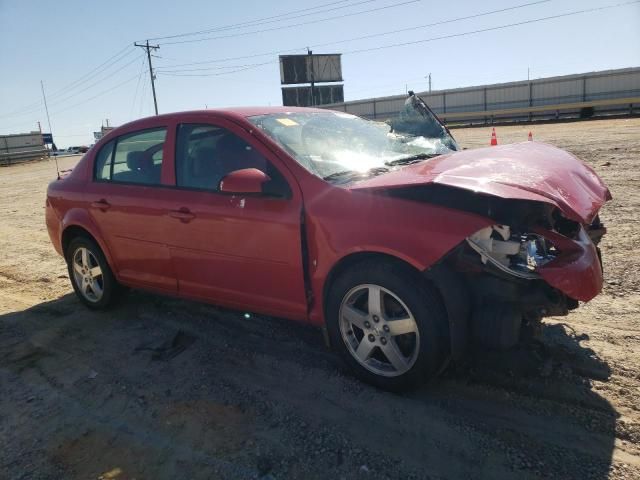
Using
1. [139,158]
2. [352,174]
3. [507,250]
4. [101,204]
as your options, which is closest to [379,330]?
[507,250]

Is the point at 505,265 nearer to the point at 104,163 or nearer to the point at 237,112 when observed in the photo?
the point at 237,112

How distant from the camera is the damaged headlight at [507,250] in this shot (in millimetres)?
2803

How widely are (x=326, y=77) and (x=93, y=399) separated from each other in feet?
181

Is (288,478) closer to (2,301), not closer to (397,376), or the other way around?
(397,376)

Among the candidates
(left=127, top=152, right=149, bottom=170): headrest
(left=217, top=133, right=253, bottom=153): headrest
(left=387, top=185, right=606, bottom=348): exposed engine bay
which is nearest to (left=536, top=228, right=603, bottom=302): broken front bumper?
(left=387, top=185, right=606, bottom=348): exposed engine bay

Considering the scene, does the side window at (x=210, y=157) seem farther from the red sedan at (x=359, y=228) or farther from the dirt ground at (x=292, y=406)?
the dirt ground at (x=292, y=406)

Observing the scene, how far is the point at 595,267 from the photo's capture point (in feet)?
8.98

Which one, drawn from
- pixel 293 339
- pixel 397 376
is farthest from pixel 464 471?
pixel 293 339

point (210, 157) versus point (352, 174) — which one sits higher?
point (210, 157)

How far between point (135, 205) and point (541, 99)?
3454 cm

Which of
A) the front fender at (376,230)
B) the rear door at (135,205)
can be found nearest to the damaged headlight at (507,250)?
the front fender at (376,230)

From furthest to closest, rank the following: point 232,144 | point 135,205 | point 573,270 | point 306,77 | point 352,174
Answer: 1. point 306,77
2. point 135,205
3. point 232,144
4. point 352,174
5. point 573,270

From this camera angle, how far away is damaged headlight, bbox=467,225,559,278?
9.20 ft

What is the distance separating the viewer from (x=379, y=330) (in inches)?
121
